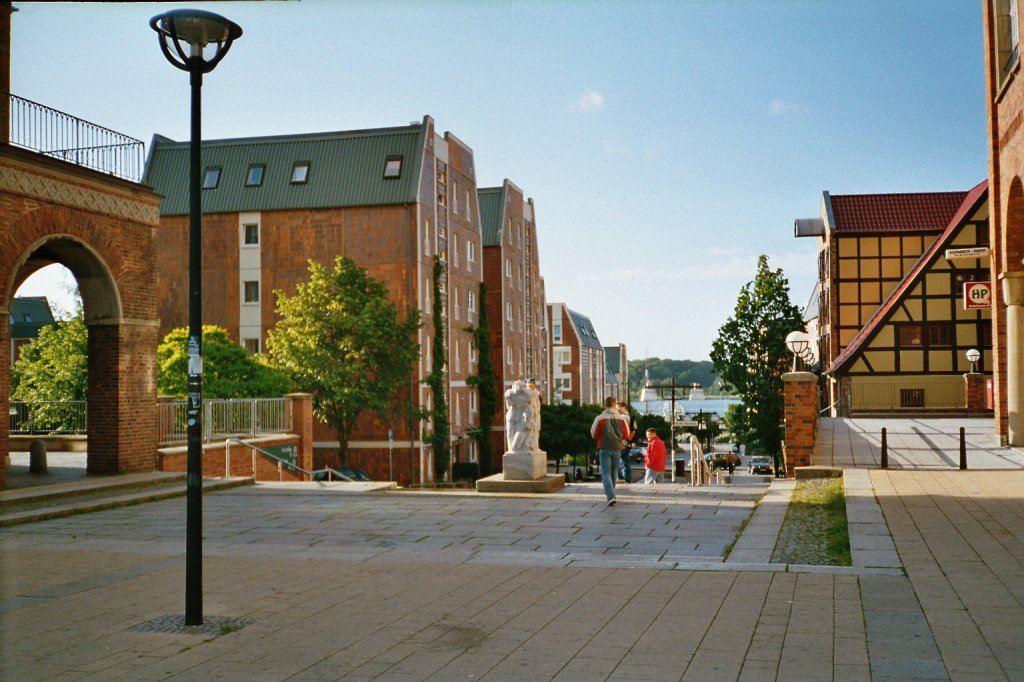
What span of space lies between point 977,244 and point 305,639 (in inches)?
1424

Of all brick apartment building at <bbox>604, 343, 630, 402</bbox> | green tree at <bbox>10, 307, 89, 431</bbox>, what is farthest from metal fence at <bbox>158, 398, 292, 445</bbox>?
brick apartment building at <bbox>604, 343, 630, 402</bbox>

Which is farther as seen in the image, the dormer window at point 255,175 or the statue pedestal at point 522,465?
the dormer window at point 255,175

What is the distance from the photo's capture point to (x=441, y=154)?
46031 mm

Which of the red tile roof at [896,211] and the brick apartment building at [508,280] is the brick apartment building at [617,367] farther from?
the red tile roof at [896,211]

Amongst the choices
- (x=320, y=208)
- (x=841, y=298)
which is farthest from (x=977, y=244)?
(x=320, y=208)

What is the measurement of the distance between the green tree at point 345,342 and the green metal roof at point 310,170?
596 cm

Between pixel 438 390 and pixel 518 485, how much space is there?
27.5 meters

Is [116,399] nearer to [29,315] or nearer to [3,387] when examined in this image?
[3,387]

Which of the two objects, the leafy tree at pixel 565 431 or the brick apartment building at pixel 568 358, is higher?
the brick apartment building at pixel 568 358

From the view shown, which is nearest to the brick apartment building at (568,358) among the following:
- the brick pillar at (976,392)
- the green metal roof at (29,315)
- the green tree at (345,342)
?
the green metal roof at (29,315)

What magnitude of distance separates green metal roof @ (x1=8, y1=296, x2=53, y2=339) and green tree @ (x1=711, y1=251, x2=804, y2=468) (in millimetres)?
58475

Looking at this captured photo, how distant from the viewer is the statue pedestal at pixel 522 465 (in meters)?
16.8

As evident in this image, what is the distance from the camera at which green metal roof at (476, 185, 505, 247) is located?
186 feet

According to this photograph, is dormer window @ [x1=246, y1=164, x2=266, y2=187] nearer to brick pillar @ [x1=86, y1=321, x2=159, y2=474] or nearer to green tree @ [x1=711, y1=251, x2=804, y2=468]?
green tree @ [x1=711, y1=251, x2=804, y2=468]
